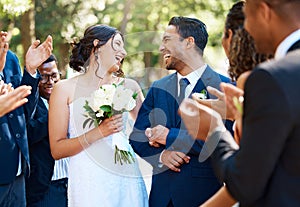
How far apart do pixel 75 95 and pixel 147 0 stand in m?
15.5

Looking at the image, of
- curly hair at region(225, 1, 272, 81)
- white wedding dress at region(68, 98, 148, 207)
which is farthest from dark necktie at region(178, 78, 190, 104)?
curly hair at region(225, 1, 272, 81)

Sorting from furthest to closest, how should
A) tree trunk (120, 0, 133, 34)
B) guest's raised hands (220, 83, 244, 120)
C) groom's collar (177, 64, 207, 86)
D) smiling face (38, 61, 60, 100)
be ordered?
1. tree trunk (120, 0, 133, 34)
2. smiling face (38, 61, 60, 100)
3. groom's collar (177, 64, 207, 86)
4. guest's raised hands (220, 83, 244, 120)

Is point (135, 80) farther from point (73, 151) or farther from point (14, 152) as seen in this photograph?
point (14, 152)

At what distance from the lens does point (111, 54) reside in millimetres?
5191

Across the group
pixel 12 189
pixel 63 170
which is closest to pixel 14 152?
pixel 12 189

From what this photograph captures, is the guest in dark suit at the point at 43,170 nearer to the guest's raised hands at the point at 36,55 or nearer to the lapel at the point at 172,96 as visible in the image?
the guest's raised hands at the point at 36,55

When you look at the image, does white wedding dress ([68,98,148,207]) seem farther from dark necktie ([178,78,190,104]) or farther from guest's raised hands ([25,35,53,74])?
dark necktie ([178,78,190,104])

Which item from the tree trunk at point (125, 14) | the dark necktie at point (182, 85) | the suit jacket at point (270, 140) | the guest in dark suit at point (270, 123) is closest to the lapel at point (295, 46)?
the guest in dark suit at point (270, 123)

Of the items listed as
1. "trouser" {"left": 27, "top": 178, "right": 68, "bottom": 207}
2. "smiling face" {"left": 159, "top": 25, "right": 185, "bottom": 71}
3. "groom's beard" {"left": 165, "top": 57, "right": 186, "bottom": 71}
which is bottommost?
"trouser" {"left": 27, "top": 178, "right": 68, "bottom": 207}

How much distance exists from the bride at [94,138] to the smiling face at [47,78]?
56cm

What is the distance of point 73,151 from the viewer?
4.98 m

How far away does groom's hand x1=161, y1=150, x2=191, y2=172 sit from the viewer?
15.4ft

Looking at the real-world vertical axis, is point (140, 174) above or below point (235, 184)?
below

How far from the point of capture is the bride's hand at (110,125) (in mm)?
4898
